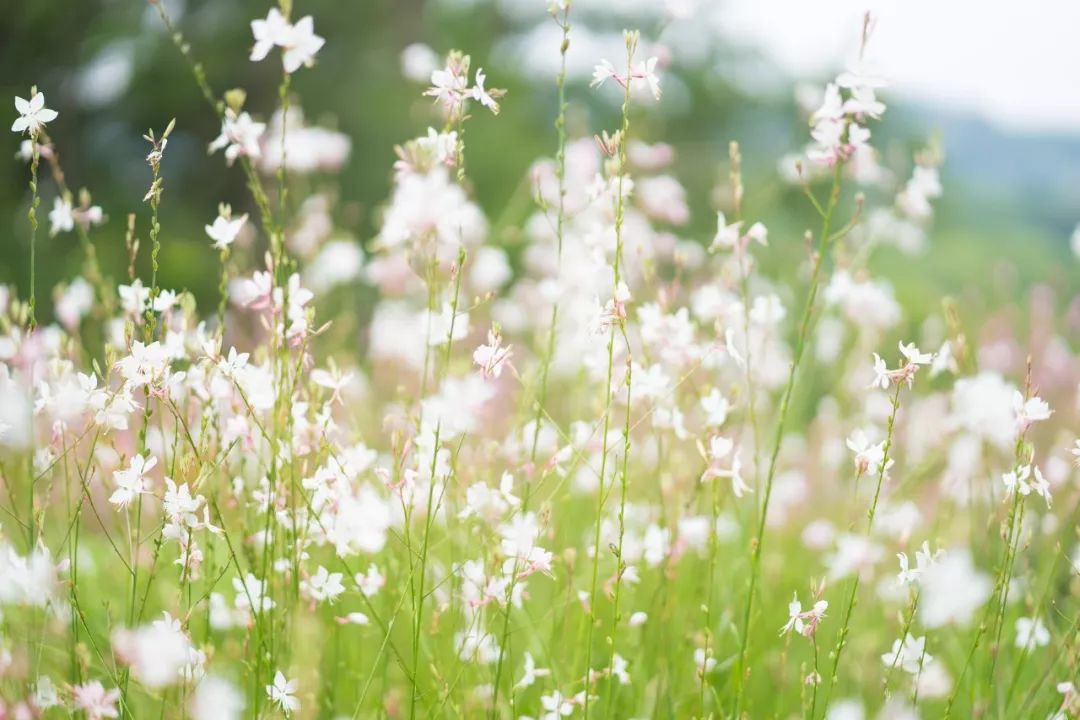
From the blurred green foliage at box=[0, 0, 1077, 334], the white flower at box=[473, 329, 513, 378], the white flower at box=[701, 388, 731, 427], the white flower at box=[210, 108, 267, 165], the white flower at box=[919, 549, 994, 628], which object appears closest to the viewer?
the white flower at box=[919, 549, 994, 628]

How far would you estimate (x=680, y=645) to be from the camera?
7.11 ft

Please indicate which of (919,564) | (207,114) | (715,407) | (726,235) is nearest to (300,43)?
(726,235)

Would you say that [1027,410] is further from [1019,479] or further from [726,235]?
[726,235]

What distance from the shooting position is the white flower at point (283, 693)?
1394 millimetres

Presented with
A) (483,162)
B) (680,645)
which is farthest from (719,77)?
(680,645)

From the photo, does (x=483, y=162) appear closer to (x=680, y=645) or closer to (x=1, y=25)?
(x=1, y=25)

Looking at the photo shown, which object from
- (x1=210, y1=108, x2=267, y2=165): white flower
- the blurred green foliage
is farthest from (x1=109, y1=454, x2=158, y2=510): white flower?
the blurred green foliage

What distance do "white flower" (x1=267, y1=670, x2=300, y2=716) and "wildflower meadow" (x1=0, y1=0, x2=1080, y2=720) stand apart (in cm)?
1

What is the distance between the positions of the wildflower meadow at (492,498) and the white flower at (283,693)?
0.01 m

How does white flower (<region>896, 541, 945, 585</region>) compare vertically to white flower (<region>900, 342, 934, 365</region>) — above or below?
below

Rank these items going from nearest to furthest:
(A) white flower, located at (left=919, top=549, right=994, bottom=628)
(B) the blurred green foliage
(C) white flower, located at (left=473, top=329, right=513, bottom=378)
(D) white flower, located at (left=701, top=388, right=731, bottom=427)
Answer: (A) white flower, located at (left=919, top=549, right=994, bottom=628), (C) white flower, located at (left=473, top=329, right=513, bottom=378), (D) white flower, located at (left=701, top=388, right=731, bottom=427), (B) the blurred green foliage

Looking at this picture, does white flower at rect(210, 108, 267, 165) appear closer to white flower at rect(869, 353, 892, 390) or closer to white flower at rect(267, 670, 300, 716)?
white flower at rect(267, 670, 300, 716)

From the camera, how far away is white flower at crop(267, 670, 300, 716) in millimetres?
1394

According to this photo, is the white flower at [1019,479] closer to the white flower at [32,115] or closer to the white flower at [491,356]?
the white flower at [491,356]
